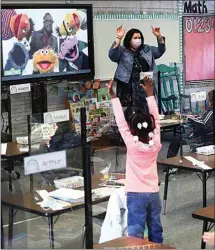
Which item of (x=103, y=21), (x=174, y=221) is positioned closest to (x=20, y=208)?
(x=174, y=221)

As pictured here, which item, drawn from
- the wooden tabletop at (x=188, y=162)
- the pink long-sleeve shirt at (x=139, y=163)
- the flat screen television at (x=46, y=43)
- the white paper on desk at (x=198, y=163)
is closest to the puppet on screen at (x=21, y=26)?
the flat screen television at (x=46, y=43)

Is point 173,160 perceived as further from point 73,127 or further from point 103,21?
point 103,21

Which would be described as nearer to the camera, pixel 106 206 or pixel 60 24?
pixel 106 206

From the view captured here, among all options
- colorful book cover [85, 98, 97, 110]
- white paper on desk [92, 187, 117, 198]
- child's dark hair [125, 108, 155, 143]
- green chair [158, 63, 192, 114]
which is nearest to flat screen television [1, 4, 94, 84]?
colorful book cover [85, 98, 97, 110]

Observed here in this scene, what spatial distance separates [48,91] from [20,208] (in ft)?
13.3

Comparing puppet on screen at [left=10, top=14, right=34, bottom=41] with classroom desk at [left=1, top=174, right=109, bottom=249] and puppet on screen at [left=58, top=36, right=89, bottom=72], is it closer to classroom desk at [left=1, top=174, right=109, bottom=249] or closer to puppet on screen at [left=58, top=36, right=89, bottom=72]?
puppet on screen at [left=58, top=36, right=89, bottom=72]

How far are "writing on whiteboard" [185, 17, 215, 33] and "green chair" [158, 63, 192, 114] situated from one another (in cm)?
74

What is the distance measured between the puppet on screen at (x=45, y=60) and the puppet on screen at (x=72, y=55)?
10 centimetres

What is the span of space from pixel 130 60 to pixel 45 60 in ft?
3.42

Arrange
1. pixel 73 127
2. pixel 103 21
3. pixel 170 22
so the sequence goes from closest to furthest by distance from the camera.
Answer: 1. pixel 73 127
2. pixel 103 21
3. pixel 170 22

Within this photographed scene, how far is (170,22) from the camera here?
787 cm

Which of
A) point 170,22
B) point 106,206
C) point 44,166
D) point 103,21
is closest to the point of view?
point 44,166

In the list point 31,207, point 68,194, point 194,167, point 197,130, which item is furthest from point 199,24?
point 31,207

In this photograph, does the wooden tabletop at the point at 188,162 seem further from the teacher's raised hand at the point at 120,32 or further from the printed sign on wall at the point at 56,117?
the teacher's raised hand at the point at 120,32
